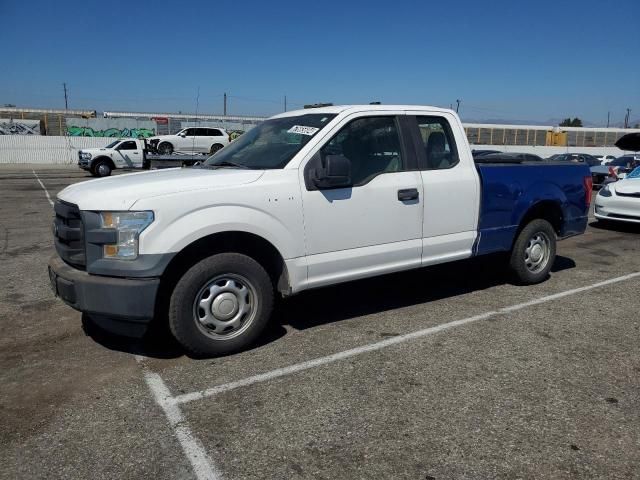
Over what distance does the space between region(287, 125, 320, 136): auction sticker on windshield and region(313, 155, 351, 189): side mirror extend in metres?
0.37

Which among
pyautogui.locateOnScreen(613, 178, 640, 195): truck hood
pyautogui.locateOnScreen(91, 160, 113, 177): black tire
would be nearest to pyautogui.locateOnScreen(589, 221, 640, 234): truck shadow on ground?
pyautogui.locateOnScreen(613, 178, 640, 195): truck hood

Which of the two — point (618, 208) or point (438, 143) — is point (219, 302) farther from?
point (618, 208)

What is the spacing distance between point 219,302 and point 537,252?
3875 mm

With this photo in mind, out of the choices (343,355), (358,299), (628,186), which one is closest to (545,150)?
(628,186)

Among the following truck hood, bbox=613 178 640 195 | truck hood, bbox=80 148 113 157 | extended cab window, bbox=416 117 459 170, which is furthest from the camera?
truck hood, bbox=80 148 113 157

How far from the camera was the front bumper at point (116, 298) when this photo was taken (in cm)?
362

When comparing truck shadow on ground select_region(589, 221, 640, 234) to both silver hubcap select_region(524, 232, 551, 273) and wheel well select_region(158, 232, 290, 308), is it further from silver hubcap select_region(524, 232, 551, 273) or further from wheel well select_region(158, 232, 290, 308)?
wheel well select_region(158, 232, 290, 308)

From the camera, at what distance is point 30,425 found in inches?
123

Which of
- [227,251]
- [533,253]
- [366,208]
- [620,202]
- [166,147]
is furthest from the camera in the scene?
[166,147]

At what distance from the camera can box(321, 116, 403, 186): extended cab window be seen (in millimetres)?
4512

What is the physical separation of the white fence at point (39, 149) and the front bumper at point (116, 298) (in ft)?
118

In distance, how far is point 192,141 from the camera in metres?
30.6

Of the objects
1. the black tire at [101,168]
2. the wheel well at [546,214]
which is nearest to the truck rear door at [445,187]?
the wheel well at [546,214]

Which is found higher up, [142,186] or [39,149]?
[142,186]
